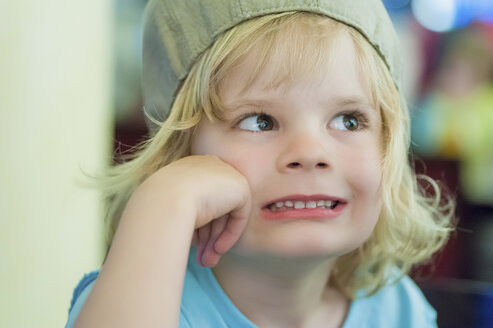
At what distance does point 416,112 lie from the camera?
82.9 inches

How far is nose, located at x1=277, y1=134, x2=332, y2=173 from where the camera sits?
709 millimetres

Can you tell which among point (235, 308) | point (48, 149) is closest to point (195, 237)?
point (235, 308)

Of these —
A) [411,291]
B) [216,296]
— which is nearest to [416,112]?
[411,291]

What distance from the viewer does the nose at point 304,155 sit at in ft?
2.33

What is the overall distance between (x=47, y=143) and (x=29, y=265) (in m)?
0.21

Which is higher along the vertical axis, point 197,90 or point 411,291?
point 197,90

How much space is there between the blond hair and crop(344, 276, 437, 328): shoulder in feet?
0.07

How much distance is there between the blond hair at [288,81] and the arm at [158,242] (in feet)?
0.36

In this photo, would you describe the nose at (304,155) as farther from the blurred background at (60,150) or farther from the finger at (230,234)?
the blurred background at (60,150)

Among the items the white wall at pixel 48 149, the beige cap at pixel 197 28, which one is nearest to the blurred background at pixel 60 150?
the white wall at pixel 48 149

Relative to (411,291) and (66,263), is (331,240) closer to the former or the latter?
(411,291)

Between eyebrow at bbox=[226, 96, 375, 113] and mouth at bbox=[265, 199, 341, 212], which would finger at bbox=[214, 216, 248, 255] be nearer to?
mouth at bbox=[265, 199, 341, 212]

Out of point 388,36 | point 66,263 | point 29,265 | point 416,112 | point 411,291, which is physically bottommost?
point 416,112

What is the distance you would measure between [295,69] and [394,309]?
507 millimetres
